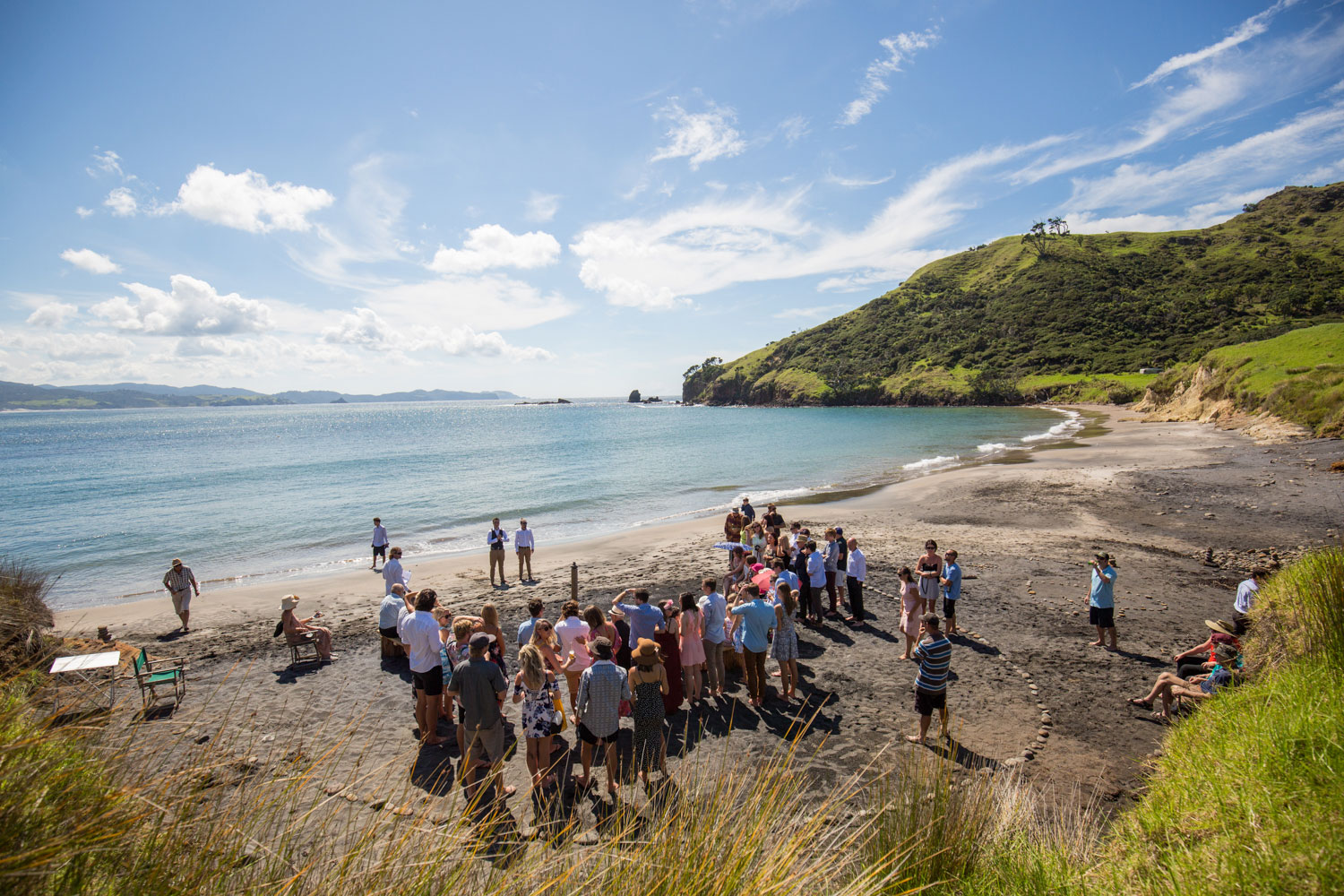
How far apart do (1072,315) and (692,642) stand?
120320 mm

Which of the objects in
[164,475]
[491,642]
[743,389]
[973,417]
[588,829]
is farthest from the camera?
[743,389]

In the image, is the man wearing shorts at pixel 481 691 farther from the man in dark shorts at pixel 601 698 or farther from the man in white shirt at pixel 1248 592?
the man in white shirt at pixel 1248 592

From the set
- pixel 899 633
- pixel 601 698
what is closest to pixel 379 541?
pixel 601 698

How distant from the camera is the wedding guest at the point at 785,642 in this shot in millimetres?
8211

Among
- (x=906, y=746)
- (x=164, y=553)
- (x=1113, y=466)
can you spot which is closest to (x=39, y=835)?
(x=906, y=746)

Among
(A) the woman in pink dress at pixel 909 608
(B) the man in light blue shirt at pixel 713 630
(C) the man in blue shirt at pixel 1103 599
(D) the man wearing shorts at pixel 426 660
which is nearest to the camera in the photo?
(D) the man wearing shorts at pixel 426 660

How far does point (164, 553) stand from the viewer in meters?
21.5

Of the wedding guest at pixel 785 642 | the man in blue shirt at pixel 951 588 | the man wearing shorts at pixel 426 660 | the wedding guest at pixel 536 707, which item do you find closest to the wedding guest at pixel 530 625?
the man wearing shorts at pixel 426 660

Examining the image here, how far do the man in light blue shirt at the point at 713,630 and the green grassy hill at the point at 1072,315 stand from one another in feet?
257

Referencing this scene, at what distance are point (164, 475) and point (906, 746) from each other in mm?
54571

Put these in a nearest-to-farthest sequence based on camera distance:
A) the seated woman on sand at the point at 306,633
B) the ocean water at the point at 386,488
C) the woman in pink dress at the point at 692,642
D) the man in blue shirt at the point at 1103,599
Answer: the woman in pink dress at the point at 692,642 → the man in blue shirt at the point at 1103,599 → the seated woman on sand at the point at 306,633 → the ocean water at the point at 386,488

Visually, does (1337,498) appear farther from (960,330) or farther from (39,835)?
(960,330)

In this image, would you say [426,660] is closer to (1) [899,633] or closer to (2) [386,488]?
(1) [899,633]

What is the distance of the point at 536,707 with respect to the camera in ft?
19.4
